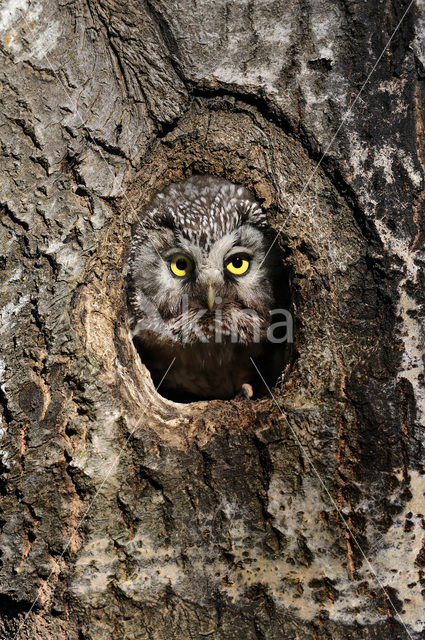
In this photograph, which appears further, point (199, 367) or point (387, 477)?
point (199, 367)

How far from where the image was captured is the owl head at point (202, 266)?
2.74 m

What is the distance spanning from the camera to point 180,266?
3.03 m

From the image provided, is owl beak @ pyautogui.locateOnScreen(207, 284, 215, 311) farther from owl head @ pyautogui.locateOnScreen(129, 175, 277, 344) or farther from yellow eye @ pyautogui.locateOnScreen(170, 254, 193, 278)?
yellow eye @ pyautogui.locateOnScreen(170, 254, 193, 278)

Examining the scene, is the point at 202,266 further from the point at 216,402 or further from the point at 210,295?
the point at 216,402

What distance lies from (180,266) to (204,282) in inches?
8.1

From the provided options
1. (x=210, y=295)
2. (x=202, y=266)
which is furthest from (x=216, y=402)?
(x=202, y=266)

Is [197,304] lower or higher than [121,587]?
higher

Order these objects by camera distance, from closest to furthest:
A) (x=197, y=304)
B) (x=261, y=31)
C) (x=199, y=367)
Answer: (x=261, y=31) → (x=197, y=304) → (x=199, y=367)

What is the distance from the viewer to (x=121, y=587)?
Result: 191 centimetres

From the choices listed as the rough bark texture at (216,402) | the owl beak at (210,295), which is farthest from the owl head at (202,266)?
the rough bark texture at (216,402)

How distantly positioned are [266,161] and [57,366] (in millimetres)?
1166

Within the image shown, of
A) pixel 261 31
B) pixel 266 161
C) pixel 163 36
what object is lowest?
pixel 266 161

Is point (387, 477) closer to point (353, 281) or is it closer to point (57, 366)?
point (353, 281)

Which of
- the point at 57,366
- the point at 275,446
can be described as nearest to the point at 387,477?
the point at 275,446
